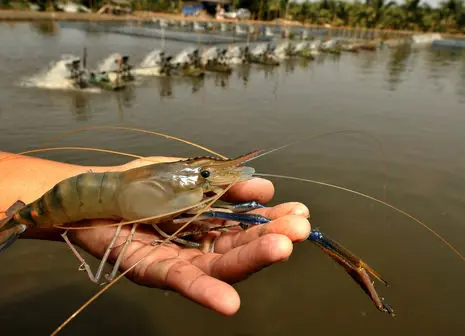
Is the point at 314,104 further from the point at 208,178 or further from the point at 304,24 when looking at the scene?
the point at 304,24

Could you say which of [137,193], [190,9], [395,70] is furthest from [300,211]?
[190,9]

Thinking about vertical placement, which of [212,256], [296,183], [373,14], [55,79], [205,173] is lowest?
[296,183]

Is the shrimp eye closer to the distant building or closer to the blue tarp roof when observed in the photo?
the distant building

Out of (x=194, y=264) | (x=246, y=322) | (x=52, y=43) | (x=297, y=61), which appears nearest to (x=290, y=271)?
(x=246, y=322)

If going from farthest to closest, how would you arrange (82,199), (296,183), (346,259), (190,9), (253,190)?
(190,9) < (296,183) < (253,190) < (82,199) < (346,259)

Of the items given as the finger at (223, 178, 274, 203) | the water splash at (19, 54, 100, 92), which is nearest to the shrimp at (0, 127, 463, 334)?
the finger at (223, 178, 274, 203)

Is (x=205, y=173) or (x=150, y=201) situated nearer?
(x=150, y=201)

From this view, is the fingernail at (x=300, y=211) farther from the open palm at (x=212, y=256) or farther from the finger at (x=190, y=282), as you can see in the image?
the finger at (x=190, y=282)

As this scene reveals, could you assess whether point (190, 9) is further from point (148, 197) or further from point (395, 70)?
point (148, 197)
